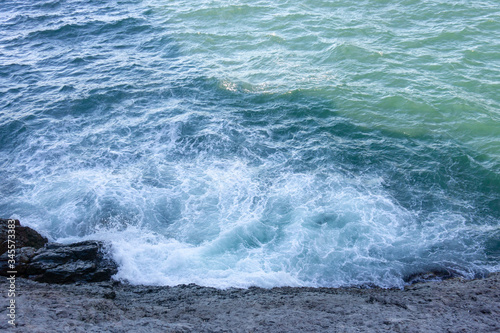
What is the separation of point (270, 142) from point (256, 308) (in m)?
10.1

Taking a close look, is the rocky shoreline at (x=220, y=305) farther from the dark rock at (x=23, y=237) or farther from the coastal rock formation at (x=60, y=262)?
the dark rock at (x=23, y=237)

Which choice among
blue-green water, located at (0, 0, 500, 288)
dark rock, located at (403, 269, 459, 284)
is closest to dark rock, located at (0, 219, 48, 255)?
blue-green water, located at (0, 0, 500, 288)

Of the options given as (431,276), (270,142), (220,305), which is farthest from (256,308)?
(270,142)

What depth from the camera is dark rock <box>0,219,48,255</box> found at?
1409 centimetres

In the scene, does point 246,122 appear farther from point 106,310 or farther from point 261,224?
point 106,310

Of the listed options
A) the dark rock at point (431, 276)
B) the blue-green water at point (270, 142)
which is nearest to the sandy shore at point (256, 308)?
the dark rock at point (431, 276)

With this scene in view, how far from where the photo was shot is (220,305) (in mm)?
11562

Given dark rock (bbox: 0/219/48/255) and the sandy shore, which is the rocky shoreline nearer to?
the sandy shore

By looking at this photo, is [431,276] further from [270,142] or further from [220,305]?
[270,142]

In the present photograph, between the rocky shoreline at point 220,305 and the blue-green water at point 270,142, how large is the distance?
3.63 feet

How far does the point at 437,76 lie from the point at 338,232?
41.9ft

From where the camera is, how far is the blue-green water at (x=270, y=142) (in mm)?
14516

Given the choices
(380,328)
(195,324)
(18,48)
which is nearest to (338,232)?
(380,328)

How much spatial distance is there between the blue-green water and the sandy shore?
3.61ft
